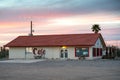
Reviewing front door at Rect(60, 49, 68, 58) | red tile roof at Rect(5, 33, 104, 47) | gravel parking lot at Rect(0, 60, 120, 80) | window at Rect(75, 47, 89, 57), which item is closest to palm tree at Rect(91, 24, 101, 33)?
red tile roof at Rect(5, 33, 104, 47)

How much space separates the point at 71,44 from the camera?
47156 millimetres

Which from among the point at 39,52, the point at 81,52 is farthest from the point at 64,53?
the point at 39,52

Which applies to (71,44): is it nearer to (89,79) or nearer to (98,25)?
(98,25)

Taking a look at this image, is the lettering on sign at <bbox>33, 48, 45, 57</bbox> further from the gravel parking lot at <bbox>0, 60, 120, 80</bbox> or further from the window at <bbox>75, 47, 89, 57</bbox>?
the gravel parking lot at <bbox>0, 60, 120, 80</bbox>

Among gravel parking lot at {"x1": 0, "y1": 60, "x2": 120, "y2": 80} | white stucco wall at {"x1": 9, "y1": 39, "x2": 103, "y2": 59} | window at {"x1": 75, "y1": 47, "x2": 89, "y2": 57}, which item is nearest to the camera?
gravel parking lot at {"x1": 0, "y1": 60, "x2": 120, "y2": 80}

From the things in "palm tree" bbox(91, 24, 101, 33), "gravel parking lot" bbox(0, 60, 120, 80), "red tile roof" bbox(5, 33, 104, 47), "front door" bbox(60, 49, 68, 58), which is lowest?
"gravel parking lot" bbox(0, 60, 120, 80)

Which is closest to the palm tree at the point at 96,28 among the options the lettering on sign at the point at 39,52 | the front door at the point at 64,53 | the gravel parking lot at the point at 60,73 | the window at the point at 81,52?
the front door at the point at 64,53

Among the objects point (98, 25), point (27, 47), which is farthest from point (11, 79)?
point (98, 25)

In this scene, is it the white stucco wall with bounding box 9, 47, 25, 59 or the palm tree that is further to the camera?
the palm tree

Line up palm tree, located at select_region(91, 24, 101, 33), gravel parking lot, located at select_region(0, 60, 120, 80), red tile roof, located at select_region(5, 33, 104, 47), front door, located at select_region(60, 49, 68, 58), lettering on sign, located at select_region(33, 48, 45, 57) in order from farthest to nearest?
palm tree, located at select_region(91, 24, 101, 33)
lettering on sign, located at select_region(33, 48, 45, 57)
front door, located at select_region(60, 49, 68, 58)
red tile roof, located at select_region(5, 33, 104, 47)
gravel parking lot, located at select_region(0, 60, 120, 80)

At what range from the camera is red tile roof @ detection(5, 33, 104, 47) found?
1868 inches

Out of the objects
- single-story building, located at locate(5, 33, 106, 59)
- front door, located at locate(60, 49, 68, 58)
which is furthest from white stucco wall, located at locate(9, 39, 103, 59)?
front door, located at locate(60, 49, 68, 58)

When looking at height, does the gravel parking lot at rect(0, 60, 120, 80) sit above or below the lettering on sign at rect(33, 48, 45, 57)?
below

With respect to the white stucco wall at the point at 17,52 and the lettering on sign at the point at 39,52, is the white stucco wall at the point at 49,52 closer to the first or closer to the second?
the white stucco wall at the point at 17,52
